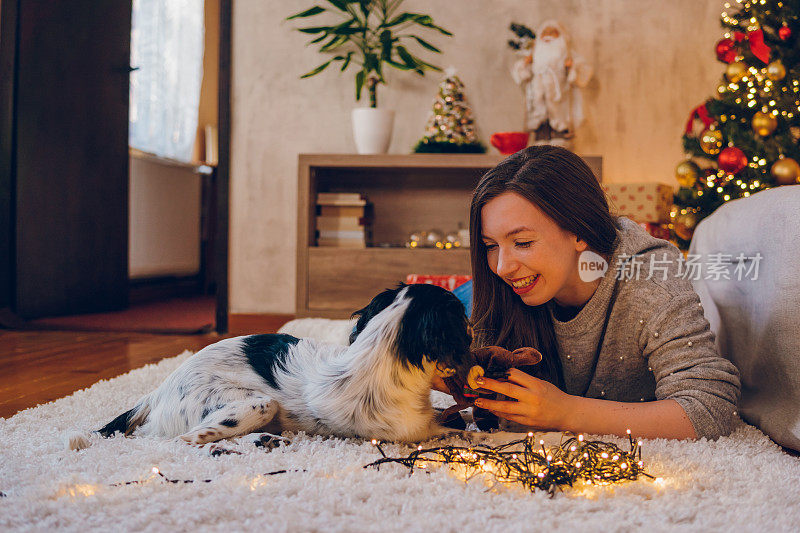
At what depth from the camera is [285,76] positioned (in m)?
4.45

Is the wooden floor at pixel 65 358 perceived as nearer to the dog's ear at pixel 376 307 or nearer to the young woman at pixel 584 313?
the dog's ear at pixel 376 307

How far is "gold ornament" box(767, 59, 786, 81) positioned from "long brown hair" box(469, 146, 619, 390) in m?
1.97

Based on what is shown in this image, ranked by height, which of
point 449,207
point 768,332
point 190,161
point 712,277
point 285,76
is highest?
point 285,76

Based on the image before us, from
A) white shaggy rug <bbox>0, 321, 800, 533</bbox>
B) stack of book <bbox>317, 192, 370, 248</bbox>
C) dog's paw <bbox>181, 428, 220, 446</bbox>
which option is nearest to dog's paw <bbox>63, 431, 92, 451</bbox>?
white shaggy rug <bbox>0, 321, 800, 533</bbox>

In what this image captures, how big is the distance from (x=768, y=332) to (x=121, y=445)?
1502mm

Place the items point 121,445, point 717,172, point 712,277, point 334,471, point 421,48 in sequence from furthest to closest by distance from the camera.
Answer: point 421,48 < point 717,172 < point 712,277 < point 121,445 < point 334,471

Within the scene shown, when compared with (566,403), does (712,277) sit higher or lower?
higher

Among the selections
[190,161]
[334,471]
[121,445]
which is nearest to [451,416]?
[334,471]

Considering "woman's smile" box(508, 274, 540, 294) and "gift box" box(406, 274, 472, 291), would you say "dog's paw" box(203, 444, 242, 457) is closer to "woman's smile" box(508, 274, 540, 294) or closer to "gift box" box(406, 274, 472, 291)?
"woman's smile" box(508, 274, 540, 294)

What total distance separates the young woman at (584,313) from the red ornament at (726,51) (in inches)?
81.9

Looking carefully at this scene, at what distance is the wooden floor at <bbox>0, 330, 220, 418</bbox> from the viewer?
1.93 meters

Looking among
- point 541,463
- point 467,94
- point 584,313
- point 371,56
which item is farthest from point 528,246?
point 467,94

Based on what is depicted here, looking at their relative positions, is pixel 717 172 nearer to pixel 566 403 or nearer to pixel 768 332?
pixel 768 332

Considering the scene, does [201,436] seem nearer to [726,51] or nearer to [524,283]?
[524,283]
